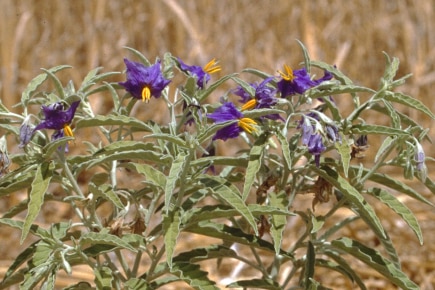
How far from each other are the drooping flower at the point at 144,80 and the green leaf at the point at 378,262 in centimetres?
38

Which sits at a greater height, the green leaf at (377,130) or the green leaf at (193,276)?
the green leaf at (377,130)

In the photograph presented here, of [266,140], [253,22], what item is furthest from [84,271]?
[253,22]

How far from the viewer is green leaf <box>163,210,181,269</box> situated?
1.04 metres

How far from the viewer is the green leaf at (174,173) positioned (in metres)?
0.97

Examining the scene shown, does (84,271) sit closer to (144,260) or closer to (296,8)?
(144,260)

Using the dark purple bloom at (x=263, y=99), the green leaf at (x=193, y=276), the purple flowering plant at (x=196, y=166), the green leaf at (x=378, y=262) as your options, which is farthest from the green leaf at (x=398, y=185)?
the green leaf at (x=193, y=276)

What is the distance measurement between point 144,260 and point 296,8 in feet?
6.05

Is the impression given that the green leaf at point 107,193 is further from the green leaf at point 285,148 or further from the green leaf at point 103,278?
the green leaf at point 285,148

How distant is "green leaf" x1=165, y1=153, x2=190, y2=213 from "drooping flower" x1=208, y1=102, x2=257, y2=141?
0.26 ft

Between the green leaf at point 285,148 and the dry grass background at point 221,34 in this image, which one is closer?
the green leaf at point 285,148

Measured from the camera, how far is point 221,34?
12.4ft

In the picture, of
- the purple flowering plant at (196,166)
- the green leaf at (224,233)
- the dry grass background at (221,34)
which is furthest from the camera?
the dry grass background at (221,34)

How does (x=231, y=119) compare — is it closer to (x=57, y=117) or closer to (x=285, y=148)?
(x=285, y=148)

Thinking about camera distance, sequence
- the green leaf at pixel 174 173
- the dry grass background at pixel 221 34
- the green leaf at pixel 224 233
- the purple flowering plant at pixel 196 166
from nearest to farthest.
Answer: the green leaf at pixel 174 173 < the purple flowering plant at pixel 196 166 < the green leaf at pixel 224 233 < the dry grass background at pixel 221 34
